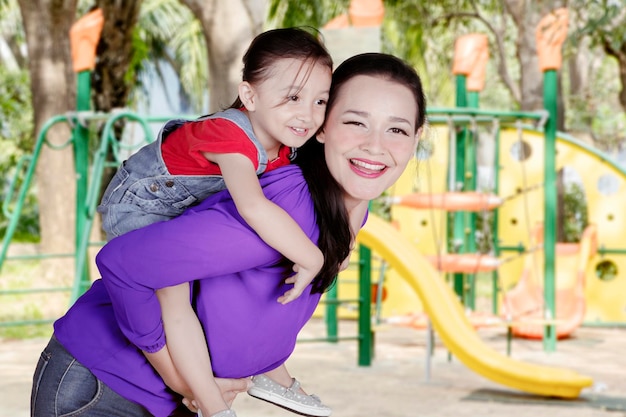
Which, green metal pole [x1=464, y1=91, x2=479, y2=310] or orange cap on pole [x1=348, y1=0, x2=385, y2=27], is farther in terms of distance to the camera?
green metal pole [x1=464, y1=91, x2=479, y2=310]

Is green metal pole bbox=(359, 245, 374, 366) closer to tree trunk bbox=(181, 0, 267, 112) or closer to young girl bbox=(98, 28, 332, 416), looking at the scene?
tree trunk bbox=(181, 0, 267, 112)

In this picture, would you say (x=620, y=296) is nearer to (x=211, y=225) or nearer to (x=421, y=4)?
(x=421, y=4)

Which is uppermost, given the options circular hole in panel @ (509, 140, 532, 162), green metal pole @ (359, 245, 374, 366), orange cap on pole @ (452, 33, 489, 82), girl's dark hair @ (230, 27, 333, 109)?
orange cap on pole @ (452, 33, 489, 82)

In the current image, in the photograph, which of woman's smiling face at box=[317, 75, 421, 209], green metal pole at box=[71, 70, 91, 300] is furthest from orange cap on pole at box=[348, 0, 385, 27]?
woman's smiling face at box=[317, 75, 421, 209]

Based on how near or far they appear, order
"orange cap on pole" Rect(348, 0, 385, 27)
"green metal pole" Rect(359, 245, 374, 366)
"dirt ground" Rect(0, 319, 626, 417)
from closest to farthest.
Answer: "dirt ground" Rect(0, 319, 626, 417) < "orange cap on pole" Rect(348, 0, 385, 27) < "green metal pole" Rect(359, 245, 374, 366)

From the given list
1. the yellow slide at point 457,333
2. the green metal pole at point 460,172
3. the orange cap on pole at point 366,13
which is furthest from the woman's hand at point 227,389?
the green metal pole at point 460,172

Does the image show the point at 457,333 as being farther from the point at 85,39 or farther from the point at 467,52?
the point at 85,39

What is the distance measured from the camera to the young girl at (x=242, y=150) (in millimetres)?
1420

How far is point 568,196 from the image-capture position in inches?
556

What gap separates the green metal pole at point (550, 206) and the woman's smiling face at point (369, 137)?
672cm

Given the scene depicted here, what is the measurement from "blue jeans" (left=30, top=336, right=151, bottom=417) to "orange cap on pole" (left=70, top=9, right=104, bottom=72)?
20.0 feet

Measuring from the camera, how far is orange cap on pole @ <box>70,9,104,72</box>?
7.22 metres

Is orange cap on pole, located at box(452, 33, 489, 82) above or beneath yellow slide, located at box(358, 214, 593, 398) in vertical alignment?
above

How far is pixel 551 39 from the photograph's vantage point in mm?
7828
